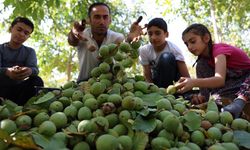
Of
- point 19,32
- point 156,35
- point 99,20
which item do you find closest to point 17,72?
point 19,32

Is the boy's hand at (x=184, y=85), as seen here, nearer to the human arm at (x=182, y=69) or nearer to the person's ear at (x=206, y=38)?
the person's ear at (x=206, y=38)

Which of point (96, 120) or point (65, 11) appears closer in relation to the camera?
point (96, 120)

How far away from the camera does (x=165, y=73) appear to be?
3.05 meters

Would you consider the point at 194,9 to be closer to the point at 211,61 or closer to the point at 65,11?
the point at 65,11

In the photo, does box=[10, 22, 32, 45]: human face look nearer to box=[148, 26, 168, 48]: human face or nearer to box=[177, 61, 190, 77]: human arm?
box=[148, 26, 168, 48]: human face

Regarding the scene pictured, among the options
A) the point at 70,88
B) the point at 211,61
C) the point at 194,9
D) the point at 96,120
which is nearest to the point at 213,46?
the point at 211,61

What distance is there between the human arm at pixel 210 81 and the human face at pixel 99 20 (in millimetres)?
1254

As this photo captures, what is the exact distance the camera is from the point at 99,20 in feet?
10.9

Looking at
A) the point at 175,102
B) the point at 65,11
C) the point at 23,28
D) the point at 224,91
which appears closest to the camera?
the point at 175,102

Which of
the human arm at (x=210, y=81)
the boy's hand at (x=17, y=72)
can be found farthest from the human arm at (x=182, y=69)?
the boy's hand at (x=17, y=72)

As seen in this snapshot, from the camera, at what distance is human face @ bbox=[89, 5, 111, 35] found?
3297mm

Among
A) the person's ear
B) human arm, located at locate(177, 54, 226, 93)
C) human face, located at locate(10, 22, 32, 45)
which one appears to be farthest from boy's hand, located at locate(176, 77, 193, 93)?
human face, located at locate(10, 22, 32, 45)

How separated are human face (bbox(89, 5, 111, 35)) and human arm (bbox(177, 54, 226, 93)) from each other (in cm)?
125

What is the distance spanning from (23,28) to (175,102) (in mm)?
2184
